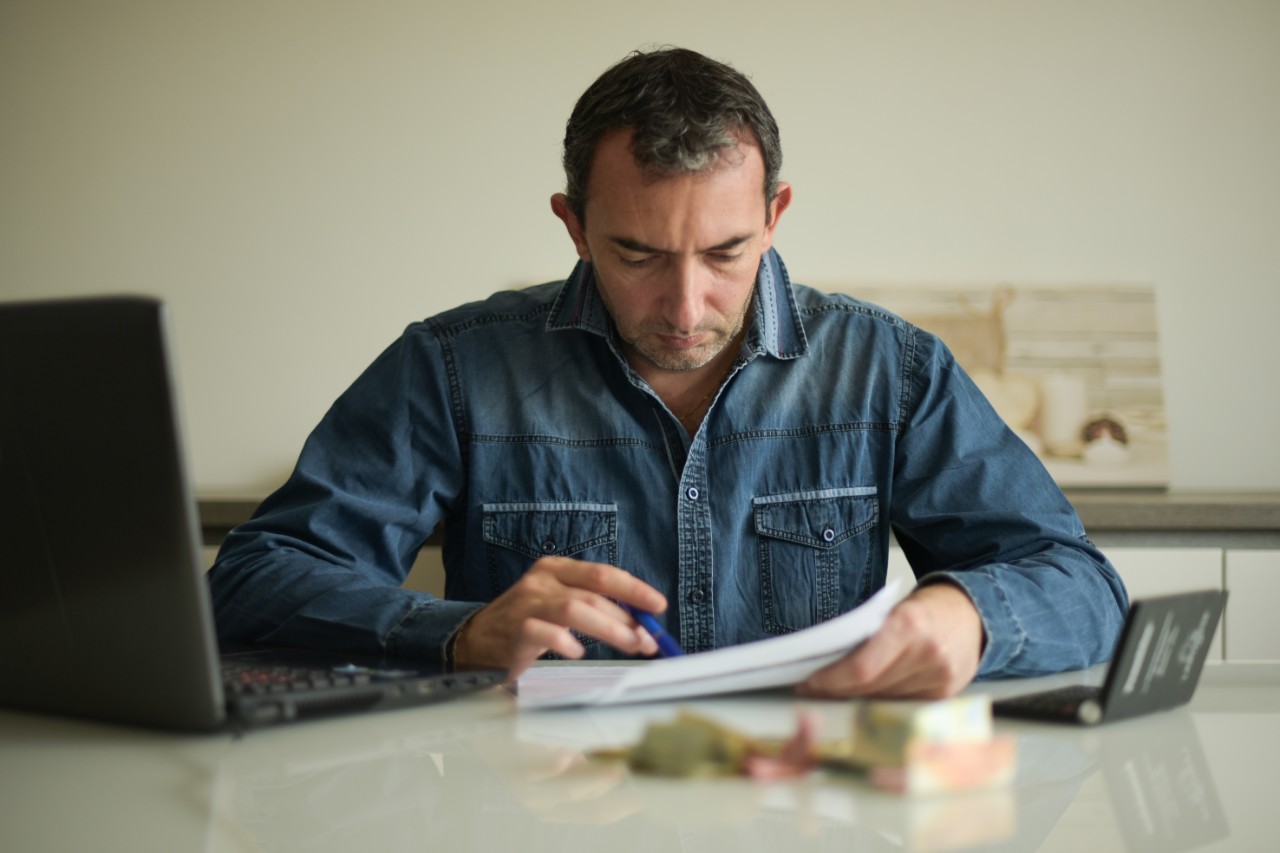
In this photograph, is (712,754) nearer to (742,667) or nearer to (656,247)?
(742,667)

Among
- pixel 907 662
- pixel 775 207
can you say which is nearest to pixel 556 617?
pixel 907 662

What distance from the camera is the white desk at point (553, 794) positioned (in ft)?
2.26

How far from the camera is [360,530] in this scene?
1501 mm

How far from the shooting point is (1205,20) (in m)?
2.97

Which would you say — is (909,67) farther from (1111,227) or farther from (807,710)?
(807,710)

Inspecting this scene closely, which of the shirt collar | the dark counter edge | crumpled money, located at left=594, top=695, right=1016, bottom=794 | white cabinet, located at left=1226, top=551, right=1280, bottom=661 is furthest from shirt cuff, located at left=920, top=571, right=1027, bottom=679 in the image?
white cabinet, located at left=1226, top=551, right=1280, bottom=661

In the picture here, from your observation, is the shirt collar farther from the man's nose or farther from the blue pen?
the blue pen

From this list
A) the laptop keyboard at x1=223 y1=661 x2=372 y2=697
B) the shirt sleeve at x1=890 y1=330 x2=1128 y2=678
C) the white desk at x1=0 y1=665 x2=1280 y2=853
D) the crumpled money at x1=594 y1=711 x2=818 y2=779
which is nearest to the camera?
the white desk at x1=0 y1=665 x2=1280 y2=853

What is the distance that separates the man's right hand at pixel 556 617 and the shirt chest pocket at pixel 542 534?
439mm

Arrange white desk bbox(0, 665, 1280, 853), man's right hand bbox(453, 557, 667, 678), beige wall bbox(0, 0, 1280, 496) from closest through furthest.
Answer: white desk bbox(0, 665, 1280, 853) → man's right hand bbox(453, 557, 667, 678) → beige wall bbox(0, 0, 1280, 496)

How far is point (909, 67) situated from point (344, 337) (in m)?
1.46

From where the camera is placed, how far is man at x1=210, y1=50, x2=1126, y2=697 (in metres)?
1.46

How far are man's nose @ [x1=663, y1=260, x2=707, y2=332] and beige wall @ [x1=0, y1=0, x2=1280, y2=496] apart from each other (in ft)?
4.96

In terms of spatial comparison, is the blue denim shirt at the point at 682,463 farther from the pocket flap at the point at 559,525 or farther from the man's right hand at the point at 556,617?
the man's right hand at the point at 556,617
